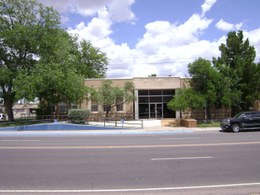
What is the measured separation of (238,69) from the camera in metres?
37.1

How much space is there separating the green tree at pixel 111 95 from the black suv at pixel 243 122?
1571 centimetres

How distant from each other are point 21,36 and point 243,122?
23783mm

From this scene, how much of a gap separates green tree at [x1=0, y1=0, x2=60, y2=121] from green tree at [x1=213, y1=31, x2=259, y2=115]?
19997 mm

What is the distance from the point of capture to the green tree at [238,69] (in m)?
36.4

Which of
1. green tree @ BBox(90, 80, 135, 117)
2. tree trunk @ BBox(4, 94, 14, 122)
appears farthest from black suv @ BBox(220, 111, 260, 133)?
tree trunk @ BBox(4, 94, 14, 122)

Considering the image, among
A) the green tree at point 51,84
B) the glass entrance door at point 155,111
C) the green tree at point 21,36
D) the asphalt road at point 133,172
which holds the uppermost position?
the green tree at point 21,36

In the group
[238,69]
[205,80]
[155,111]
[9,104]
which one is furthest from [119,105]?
[238,69]

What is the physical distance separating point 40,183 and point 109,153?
5397mm

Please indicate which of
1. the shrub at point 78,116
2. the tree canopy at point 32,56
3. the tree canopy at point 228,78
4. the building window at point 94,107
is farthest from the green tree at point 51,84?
the tree canopy at point 228,78

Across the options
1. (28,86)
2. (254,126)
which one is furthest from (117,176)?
(28,86)

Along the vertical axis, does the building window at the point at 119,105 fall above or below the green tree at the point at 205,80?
below

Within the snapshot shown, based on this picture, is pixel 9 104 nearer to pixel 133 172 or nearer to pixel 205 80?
pixel 205 80

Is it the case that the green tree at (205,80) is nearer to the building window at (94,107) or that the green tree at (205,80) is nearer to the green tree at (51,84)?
the green tree at (51,84)

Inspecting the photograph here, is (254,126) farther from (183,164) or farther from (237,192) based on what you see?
(237,192)
